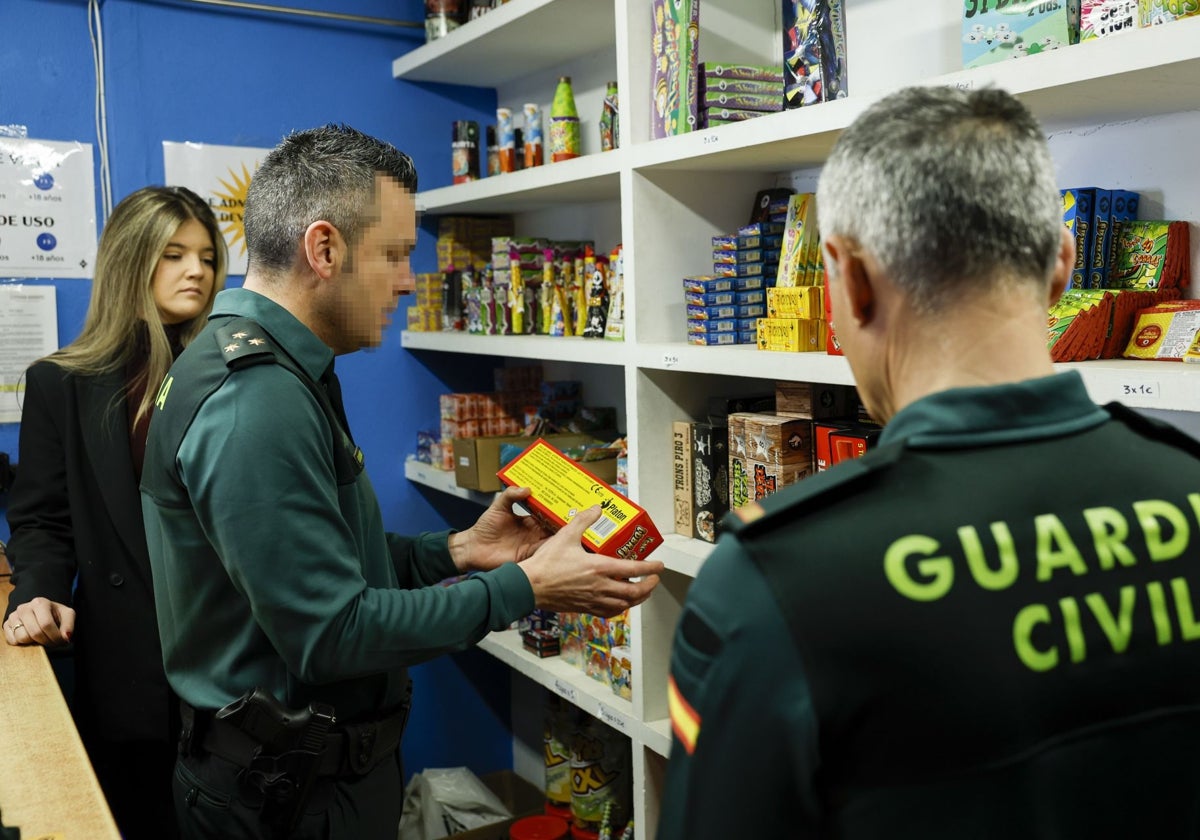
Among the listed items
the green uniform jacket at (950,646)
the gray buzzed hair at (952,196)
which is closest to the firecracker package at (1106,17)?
the gray buzzed hair at (952,196)

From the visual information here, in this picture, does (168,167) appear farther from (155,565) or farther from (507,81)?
(155,565)

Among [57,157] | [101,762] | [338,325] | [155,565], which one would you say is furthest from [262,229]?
[57,157]

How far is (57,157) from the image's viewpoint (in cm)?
312

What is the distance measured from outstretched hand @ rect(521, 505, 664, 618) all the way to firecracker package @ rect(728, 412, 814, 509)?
512mm

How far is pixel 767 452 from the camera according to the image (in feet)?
7.30

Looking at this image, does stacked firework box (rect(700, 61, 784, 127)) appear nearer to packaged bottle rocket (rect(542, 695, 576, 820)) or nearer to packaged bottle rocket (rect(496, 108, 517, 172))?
packaged bottle rocket (rect(496, 108, 517, 172))

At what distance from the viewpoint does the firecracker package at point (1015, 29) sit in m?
1.63

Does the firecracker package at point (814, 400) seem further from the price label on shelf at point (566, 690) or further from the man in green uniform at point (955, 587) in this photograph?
the man in green uniform at point (955, 587)

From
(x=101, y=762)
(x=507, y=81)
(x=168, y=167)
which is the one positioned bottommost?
(x=101, y=762)

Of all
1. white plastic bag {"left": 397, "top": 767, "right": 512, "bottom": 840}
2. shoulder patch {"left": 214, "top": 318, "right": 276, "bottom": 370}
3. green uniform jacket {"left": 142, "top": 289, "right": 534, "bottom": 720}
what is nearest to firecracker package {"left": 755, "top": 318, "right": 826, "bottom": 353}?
green uniform jacket {"left": 142, "top": 289, "right": 534, "bottom": 720}

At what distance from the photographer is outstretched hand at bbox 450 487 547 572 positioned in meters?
2.04

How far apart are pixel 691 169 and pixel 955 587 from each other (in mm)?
1881

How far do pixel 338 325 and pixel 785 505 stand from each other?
110 cm

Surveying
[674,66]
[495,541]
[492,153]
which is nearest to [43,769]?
[495,541]
